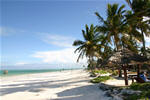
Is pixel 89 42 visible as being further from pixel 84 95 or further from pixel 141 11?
pixel 84 95

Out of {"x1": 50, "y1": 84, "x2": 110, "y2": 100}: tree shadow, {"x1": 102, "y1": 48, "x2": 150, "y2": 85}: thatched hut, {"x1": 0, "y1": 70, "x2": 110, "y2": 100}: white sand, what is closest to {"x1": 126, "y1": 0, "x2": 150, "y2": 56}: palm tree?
{"x1": 102, "y1": 48, "x2": 150, "y2": 85}: thatched hut

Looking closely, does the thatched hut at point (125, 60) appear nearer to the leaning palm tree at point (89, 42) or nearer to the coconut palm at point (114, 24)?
the coconut palm at point (114, 24)

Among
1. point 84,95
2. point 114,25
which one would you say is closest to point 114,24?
point 114,25

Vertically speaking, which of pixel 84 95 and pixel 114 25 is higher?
pixel 114 25

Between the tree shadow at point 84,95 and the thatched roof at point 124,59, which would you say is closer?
the tree shadow at point 84,95

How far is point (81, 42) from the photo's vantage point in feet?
63.8

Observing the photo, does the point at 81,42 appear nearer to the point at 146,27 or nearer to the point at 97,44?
the point at 97,44

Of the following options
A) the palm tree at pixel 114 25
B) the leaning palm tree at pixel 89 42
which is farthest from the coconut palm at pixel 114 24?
the leaning palm tree at pixel 89 42

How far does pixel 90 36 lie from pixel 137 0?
28.7ft

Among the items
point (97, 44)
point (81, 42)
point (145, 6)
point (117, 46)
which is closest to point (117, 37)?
point (117, 46)

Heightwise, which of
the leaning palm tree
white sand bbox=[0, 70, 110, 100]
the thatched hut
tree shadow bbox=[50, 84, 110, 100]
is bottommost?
white sand bbox=[0, 70, 110, 100]

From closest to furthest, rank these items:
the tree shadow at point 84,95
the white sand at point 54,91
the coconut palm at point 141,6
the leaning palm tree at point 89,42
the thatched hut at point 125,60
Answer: the tree shadow at point 84,95
the white sand at point 54,91
the thatched hut at point 125,60
the coconut palm at point 141,6
the leaning palm tree at point 89,42

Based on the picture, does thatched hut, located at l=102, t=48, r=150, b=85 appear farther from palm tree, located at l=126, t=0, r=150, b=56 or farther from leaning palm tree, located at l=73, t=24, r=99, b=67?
leaning palm tree, located at l=73, t=24, r=99, b=67

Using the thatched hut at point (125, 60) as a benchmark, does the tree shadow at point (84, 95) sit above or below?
below
